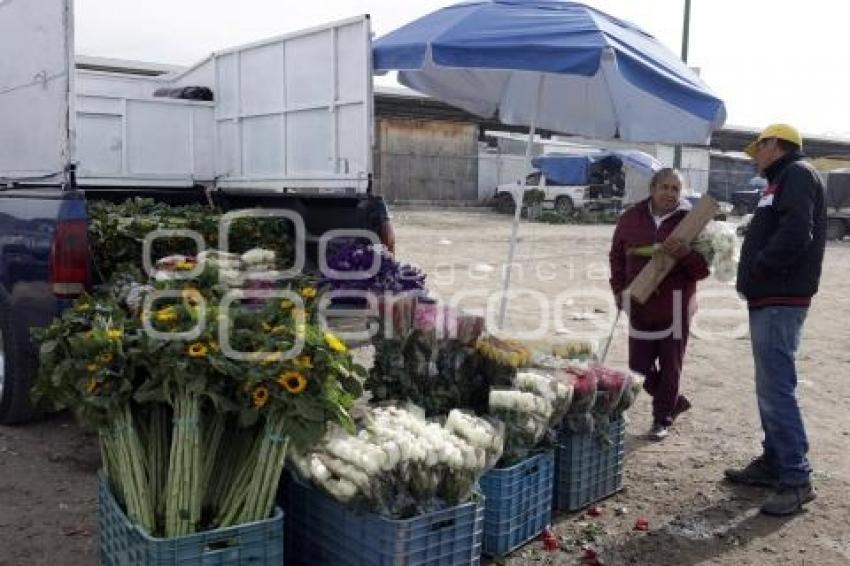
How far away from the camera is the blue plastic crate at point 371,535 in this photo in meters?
2.96

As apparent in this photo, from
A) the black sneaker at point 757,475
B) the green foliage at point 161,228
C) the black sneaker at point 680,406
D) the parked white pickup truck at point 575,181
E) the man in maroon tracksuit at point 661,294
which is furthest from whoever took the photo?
the parked white pickup truck at point 575,181

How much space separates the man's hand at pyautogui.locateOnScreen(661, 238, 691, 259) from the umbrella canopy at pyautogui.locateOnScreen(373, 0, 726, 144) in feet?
2.66

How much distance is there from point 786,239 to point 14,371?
4.43 metres

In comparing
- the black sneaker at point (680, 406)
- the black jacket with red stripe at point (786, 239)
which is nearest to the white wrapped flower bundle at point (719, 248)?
the black jacket with red stripe at point (786, 239)

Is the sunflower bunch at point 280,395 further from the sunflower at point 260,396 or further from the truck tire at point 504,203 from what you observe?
the truck tire at point 504,203

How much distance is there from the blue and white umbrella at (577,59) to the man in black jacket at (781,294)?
817 mm

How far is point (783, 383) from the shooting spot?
4.20 metres

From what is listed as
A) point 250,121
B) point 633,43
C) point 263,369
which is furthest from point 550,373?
point 250,121

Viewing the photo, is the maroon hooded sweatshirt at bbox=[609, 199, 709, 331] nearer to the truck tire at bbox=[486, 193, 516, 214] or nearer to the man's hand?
the man's hand

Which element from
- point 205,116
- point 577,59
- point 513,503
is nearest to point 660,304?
point 577,59

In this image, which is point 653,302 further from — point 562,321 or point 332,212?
point 562,321

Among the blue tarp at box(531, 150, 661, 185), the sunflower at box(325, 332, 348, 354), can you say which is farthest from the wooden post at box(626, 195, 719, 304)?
the blue tarp at box(531, 150, 661, 185)

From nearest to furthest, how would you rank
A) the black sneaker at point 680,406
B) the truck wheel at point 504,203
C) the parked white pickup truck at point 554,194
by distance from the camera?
the black sneaker at point 680,406, the parked white pickup truck at point 554,194, the truck wheel at point 504,203

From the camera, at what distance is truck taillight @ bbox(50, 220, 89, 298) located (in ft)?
14.4
